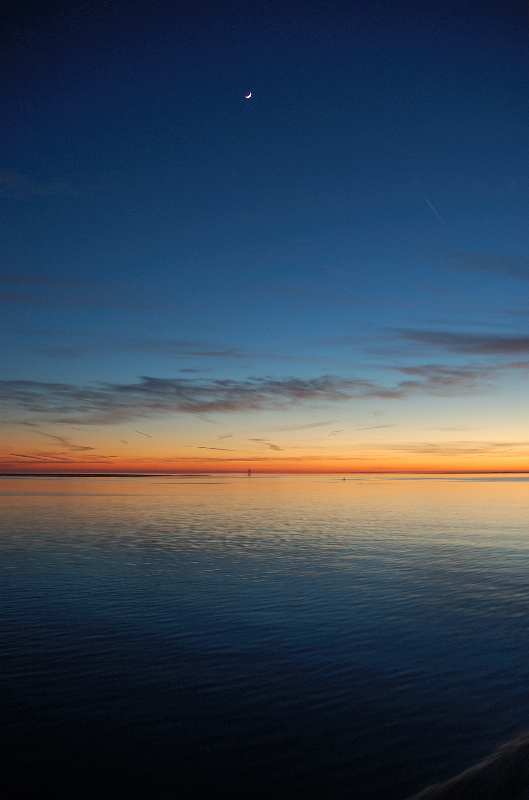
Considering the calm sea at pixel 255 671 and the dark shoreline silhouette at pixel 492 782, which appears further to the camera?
the calm sea at pixel 255 671

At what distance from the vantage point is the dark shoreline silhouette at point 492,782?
7324 mm

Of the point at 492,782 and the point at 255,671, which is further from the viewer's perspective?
the point at 255,671

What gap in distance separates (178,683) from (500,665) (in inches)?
281

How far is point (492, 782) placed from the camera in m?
7.60

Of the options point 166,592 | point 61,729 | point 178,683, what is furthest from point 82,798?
point 166,592

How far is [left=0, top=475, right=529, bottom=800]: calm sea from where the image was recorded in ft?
28.0

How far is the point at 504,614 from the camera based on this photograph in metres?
17.1

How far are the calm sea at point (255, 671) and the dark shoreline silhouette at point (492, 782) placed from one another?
44 cm

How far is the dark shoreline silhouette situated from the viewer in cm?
732

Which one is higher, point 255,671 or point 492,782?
point 492,782

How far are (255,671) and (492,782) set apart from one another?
228 inches

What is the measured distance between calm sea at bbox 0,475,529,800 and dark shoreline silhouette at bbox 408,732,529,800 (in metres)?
0.44

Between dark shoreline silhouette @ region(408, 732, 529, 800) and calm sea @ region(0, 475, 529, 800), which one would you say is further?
calm sea @ region(0, 475, 529, 800)

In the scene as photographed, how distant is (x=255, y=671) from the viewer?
1234 cm
